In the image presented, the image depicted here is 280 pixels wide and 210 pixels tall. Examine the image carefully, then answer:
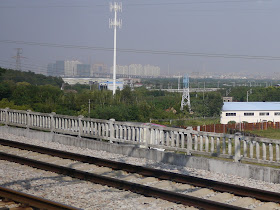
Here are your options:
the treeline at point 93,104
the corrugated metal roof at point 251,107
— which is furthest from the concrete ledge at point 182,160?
the corrugated metal roof at point 251,107

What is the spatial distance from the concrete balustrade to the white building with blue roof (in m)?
62.6

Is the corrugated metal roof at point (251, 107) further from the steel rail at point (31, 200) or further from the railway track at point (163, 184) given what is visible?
the steel rail at point (31, 200)

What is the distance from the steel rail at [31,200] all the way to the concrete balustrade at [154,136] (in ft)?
18.5

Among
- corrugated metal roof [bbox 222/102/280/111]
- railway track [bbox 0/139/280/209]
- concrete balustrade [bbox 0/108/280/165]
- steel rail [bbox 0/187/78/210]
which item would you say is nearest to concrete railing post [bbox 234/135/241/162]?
concrete balustrade [bbox 0/108/280/165]

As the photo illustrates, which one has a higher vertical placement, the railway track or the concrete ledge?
the concrete ledge

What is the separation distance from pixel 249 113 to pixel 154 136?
69732mm

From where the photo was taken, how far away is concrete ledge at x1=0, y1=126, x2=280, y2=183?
10.3 metres

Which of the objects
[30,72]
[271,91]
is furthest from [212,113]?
[30,72]

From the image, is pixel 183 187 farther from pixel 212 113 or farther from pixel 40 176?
pixel 212 113

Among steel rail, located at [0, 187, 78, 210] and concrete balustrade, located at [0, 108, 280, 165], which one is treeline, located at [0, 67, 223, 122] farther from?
steel rail, located at [0, 187, 78, 210]

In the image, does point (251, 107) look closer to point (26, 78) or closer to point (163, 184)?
point (163, 184)

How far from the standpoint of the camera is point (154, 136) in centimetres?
1369

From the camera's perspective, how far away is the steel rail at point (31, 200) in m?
7.39

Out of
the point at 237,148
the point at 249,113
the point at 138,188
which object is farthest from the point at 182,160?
the point at 249,113
